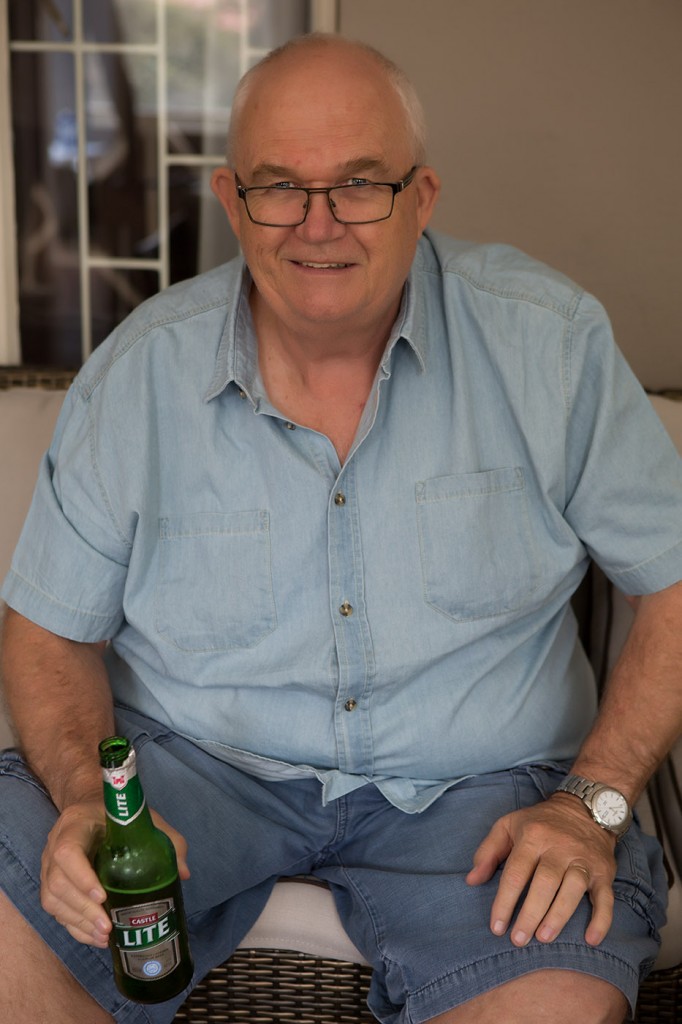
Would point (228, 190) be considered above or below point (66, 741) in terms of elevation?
above

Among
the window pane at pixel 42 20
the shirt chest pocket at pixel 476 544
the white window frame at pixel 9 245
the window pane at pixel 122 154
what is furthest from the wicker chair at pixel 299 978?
the window pane at pixel 42 20

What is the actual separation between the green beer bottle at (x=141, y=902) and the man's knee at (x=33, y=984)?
Result: 0.43 feet

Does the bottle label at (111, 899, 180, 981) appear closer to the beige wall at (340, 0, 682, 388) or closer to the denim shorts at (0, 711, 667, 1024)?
the denim shorts at (0, 711, 667, 1024)

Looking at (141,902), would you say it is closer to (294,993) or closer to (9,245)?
(294,993)

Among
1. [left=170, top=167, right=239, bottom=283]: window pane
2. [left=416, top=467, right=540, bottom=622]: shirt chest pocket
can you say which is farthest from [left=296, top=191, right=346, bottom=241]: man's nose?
[left=170, top=167, right=239, bottom=283]: window pane

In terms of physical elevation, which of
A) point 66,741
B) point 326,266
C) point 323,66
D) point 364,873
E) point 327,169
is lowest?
point 364,873

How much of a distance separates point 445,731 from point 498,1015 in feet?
1.35

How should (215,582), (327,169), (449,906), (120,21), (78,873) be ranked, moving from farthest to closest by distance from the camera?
1. (120,21)
2. (215,582)
3. (327,169)
4. (449,906)
5. (78,873)

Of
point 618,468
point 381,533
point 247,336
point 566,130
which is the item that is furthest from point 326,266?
point 566,130

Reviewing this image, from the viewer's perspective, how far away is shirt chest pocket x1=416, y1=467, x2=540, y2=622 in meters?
1.60

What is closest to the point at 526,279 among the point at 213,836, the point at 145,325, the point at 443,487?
the point at 443,487

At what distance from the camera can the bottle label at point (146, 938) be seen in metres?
1.23

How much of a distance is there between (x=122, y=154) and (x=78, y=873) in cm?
200

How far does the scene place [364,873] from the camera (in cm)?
155
